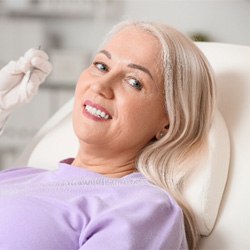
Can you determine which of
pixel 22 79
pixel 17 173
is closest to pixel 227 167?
pixel 17 173

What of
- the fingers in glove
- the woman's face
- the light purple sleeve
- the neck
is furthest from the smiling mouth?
the fingers in glove

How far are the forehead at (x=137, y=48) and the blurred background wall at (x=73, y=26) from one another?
4.10 feet

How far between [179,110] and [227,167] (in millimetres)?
172

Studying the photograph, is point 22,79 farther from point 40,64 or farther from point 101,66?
point 101,66

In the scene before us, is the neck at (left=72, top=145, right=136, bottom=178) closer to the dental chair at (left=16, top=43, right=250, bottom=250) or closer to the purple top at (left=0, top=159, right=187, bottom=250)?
the purple top at (left=0, top=159, right=187, bottom=250)

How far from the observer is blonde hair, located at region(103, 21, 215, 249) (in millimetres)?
1202

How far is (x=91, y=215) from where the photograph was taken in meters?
1.08

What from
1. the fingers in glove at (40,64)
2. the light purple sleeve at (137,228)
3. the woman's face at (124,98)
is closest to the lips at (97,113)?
the woman's face at (124,98)

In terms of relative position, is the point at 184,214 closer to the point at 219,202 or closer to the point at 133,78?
the point at 219,202

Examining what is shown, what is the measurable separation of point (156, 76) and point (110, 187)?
273 mm

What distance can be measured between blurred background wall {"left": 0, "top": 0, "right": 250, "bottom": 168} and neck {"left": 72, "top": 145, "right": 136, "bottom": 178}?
125cm


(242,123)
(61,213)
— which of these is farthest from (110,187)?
(242,123)

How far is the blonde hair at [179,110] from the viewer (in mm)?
1202

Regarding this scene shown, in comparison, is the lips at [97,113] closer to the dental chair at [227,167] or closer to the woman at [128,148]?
the woman at [128,148]
